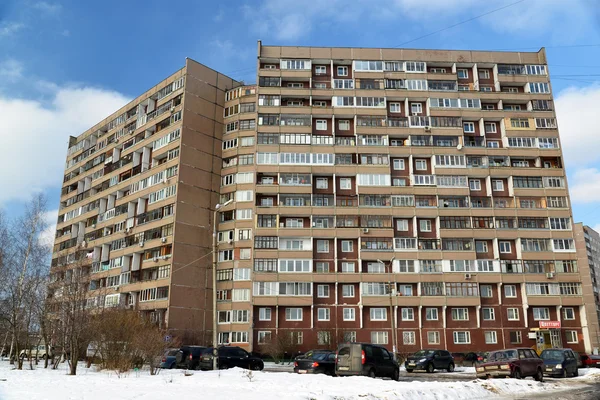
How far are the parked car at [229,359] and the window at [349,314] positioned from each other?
27303mm

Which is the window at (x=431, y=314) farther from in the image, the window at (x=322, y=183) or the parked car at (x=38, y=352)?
the parked car at (x=38, y=352)

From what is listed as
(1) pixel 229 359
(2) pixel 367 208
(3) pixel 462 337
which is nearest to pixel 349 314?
(2) pixel 367 208

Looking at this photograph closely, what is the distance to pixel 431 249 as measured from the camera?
6025cm

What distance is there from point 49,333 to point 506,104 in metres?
60.9

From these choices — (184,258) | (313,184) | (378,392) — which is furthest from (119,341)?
(313,184)

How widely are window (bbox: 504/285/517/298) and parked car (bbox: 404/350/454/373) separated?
92.1 feet

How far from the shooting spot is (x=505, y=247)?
61.8 meters

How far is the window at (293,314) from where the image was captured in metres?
58.4

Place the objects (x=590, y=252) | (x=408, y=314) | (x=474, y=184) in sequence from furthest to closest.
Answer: (x=590, y=252), (x=474, y=184), (x=408, y=314)

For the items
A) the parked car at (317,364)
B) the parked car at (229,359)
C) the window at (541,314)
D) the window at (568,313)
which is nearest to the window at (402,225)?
the window at (541,314)

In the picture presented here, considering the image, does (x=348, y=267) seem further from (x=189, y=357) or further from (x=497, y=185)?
(x=189, y=357)

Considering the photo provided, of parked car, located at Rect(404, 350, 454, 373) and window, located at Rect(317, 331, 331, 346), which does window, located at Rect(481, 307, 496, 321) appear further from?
parked car, located at Rect(404, 350, 454, 373)

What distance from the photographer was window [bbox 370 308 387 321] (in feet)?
192

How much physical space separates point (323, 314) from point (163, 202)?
2384cm
